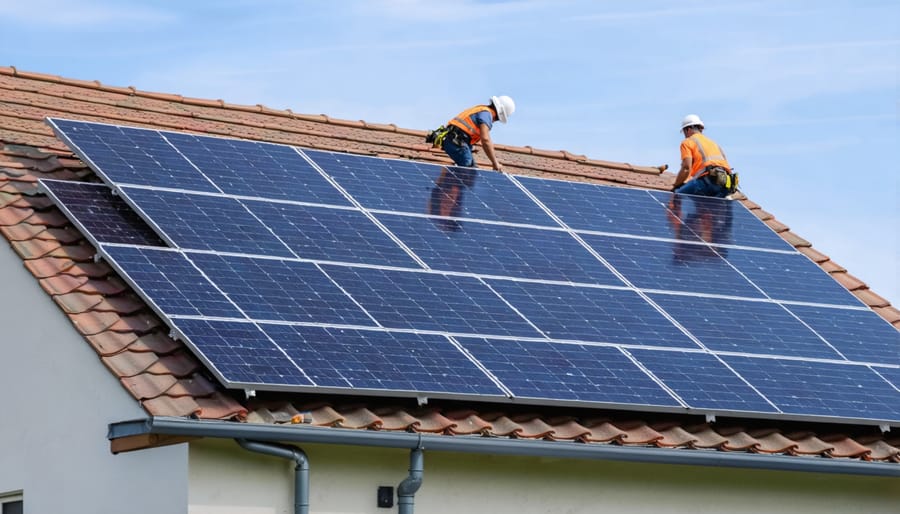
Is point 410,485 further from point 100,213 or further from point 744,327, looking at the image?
point 744,327

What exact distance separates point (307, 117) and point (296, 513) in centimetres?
928

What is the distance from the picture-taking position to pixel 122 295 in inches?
508

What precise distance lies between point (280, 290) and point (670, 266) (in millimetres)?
4433

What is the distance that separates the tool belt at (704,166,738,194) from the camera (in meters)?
18.5

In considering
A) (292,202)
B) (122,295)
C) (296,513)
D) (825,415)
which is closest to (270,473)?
(296,513)

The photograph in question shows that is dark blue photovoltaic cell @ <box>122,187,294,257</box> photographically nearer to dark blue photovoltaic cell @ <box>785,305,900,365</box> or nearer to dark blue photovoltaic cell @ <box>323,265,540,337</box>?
dark blue photovoltaic cell @ <box>323,265,540,337</box>

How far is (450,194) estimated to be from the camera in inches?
623

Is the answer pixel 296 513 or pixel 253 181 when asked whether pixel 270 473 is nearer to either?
pixel 296 513

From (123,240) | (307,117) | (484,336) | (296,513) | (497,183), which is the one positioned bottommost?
(296,513)

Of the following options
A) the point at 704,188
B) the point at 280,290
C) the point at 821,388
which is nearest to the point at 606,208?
the point at 704,188

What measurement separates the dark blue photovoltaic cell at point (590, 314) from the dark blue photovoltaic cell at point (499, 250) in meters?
0.26

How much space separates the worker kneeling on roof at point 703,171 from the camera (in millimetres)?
18516

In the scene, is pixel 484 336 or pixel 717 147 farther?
pixel 717 147

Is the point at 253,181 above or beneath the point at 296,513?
above
